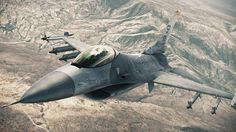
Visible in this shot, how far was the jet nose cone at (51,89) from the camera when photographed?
1159 cm

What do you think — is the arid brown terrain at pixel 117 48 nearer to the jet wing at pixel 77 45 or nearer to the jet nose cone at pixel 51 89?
the jet wing at pixel 77 45

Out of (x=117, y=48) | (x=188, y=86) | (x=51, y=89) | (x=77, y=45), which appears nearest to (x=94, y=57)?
(x=51, y=89)

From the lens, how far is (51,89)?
40.0 feet

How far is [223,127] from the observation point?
77.7 ft

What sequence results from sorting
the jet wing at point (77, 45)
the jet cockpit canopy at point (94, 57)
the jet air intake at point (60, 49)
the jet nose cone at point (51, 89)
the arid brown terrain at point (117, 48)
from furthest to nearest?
1. the jet air intake at point (60, 49)
2. the jet wing at point (77, 45)
3. the arid brown terrain at point (117, 48)
4. the jet cockpit canopy at point (94, 57)
5. the jet nose cone at point (51, 89)

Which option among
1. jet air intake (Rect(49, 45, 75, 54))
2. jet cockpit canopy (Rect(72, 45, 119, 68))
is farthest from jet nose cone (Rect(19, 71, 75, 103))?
jet air intake (Rect(49, 45, 75, 54))

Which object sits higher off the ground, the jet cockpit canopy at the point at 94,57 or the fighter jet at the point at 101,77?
the jet cockpit canopy at the point at 94,57

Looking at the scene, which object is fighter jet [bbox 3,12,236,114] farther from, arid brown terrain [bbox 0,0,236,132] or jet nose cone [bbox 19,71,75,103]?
arid brown terrain [bbox 0,0,236,132]

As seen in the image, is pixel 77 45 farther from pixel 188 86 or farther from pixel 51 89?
pixel 51 89

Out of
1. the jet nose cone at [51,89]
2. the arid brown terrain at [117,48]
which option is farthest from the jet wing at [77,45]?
the jet nose cone at [51,89]

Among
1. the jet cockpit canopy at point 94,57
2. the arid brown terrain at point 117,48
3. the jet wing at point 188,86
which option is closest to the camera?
the jet cockpit canopy at point 94,57

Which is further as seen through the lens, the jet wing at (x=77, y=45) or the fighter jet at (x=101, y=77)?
the jet wing at (x=77, y=45)

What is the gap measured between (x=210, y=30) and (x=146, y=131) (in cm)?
2995

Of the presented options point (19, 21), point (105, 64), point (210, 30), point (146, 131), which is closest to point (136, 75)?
point (105, 64)
